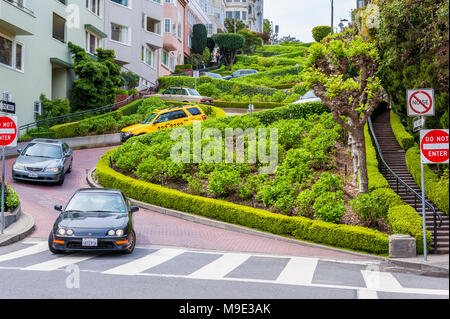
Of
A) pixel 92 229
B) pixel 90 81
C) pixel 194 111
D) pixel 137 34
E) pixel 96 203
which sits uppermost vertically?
pixel 137 34

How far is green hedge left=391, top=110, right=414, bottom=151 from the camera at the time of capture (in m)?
21.7

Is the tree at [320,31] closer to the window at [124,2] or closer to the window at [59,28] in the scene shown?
the window at [124,2]

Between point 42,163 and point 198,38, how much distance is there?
55120 millimetres

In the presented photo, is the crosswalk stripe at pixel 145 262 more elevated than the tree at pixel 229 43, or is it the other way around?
the tree at pixel 229 43

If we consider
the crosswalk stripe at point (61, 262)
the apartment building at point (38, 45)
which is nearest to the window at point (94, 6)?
the apartment building at point (38, 45)

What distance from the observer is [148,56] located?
164ft

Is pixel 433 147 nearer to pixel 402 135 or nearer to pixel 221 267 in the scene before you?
pixel 221 267

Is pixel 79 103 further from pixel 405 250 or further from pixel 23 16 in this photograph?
pixel 405 250

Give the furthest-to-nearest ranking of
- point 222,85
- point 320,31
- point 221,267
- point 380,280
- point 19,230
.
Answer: point 320,31 < point 222,85 < point 19,230 < point 221,267 < point 380,280

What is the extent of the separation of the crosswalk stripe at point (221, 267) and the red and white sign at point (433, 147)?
469 centimetres

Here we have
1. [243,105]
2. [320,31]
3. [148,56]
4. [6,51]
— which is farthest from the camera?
[320,31]

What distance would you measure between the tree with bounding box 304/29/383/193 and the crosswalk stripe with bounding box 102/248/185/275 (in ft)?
23.6

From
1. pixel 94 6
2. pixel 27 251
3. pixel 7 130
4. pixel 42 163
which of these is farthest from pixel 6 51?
pixel 27 251

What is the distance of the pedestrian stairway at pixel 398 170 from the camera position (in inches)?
563
